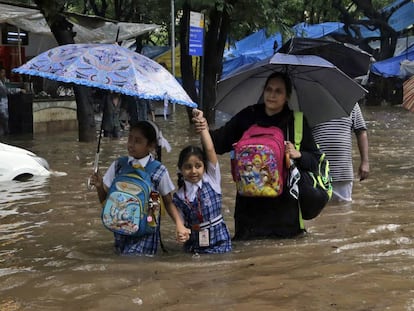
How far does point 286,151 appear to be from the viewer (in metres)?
4.61

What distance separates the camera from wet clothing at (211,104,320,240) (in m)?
4.78

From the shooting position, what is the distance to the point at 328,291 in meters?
4.05

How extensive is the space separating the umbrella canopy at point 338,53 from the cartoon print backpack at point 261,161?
1440 mm

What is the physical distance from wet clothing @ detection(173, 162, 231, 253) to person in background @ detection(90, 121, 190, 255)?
0.10 m

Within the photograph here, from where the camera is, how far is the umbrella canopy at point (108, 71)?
13.6 feet

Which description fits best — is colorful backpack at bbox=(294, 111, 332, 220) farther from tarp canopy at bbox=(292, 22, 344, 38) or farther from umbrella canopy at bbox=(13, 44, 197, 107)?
tarp canopy at bbox=(292, 22, 344, 38)

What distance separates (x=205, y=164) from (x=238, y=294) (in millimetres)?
1045

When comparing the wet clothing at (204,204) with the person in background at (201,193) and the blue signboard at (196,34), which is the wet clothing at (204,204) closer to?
the person in background at (201,193)

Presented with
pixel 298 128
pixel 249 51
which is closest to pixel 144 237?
pixel 298 128

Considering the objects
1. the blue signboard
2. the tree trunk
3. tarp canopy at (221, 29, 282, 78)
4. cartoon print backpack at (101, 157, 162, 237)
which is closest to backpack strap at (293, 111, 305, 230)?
cartoon print backpack at (101, 157, 162, 237)

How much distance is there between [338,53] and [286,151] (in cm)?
175

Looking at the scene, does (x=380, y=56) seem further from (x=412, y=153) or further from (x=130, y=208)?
(x=130, y=208)

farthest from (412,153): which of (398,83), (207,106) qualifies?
(398,83)

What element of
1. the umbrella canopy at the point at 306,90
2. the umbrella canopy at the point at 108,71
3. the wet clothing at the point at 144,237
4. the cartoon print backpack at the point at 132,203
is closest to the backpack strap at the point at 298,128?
the umbrella canopy at the point at 306,90
